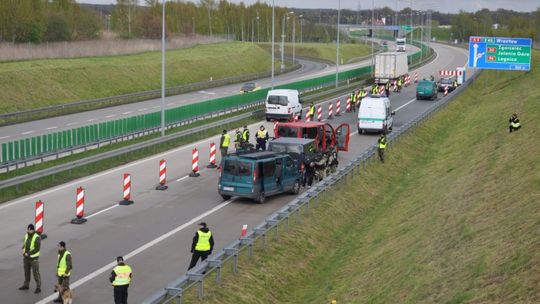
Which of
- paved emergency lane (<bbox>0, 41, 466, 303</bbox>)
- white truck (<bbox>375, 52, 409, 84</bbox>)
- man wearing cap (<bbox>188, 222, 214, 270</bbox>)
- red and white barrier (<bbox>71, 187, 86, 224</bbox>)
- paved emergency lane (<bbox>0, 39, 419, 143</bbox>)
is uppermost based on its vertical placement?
white truck (<bbox>375, 52, 409, 84</bbox>)

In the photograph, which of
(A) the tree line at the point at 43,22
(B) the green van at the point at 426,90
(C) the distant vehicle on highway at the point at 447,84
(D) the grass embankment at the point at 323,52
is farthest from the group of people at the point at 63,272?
(D) the grass embankment at the point at 323,52

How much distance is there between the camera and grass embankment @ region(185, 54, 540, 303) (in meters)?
15.7

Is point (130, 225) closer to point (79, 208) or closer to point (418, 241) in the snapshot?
point (79, 208)

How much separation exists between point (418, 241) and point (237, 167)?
6951 millimetres

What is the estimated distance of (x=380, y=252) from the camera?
2073cm

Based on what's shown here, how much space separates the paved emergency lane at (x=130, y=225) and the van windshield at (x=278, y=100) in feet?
53.3

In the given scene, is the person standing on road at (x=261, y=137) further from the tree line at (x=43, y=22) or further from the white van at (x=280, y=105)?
the tree line at (x=43, y=22)

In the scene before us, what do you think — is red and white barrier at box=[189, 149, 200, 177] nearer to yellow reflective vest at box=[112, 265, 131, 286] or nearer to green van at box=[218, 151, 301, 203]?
green van at box=[218, 151, 301, 203]

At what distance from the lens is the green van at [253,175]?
994 inches

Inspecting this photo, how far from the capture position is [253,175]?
25.1 meters

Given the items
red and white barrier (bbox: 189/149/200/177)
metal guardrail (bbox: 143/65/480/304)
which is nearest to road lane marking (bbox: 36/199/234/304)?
metal guardrail (bbox: 143/65/480/304)

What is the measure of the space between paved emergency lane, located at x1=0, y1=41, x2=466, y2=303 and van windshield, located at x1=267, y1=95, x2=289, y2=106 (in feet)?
53.3

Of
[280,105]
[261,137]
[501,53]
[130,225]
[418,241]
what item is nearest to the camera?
[418,241]

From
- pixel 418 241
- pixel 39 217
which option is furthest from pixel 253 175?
pixel 39 217
